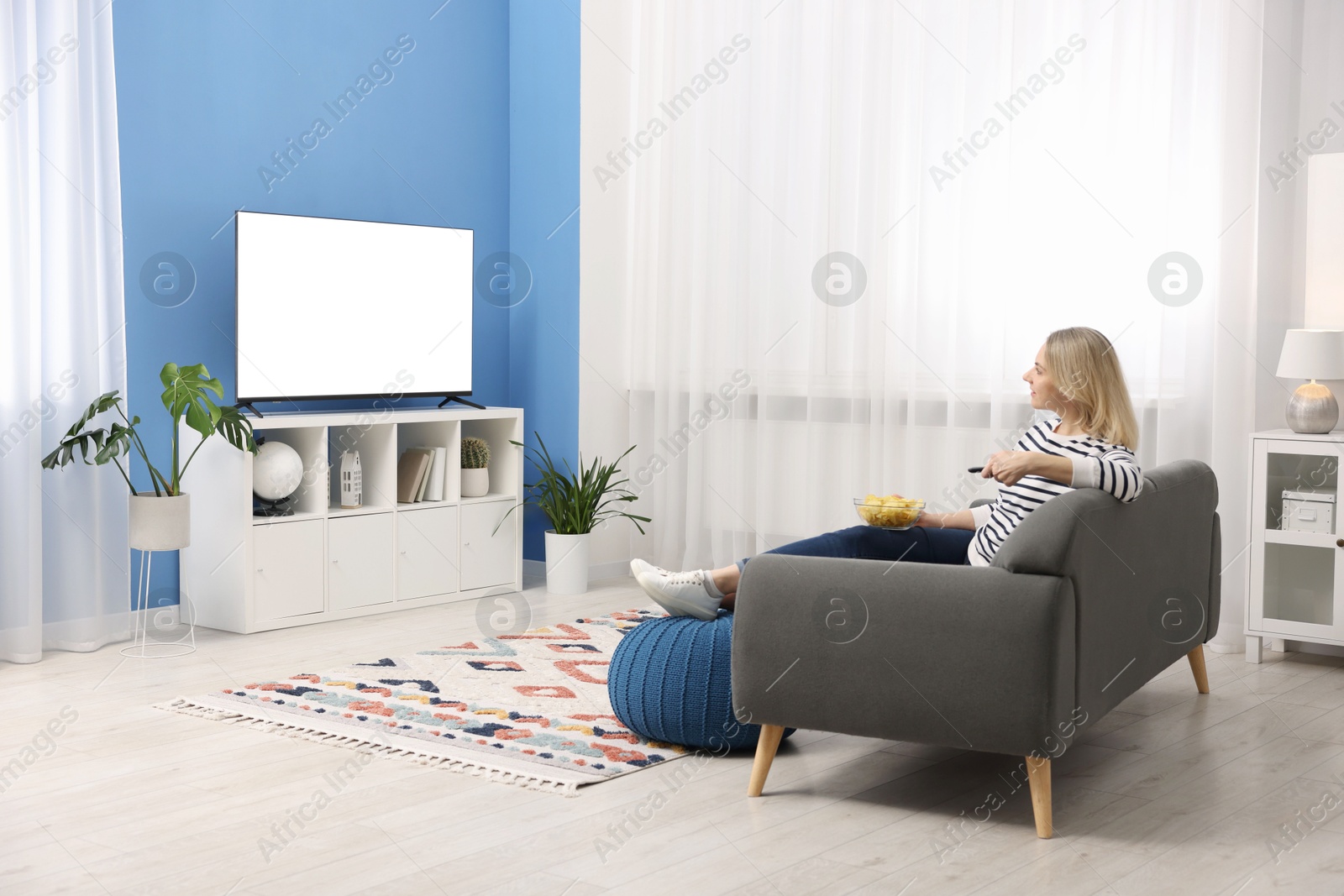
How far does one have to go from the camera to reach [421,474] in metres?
5.18

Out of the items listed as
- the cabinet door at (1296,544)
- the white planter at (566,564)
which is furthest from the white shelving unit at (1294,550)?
the white planter at (566,564)

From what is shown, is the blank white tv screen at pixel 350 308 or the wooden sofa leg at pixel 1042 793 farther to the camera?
the blank white tv screen at pixel 350 308

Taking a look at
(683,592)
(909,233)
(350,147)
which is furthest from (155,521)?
(909,233)

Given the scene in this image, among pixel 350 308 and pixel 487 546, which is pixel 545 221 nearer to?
pixel 350 308

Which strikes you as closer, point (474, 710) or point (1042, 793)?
point (1042, 793)

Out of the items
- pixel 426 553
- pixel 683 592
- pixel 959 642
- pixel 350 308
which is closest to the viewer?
pixel 959 642

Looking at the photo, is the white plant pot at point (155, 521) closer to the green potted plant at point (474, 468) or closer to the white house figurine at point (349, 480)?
the white house figurine at point (349, 480)

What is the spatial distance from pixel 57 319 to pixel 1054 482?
3.21 m

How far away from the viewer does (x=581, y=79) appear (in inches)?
228

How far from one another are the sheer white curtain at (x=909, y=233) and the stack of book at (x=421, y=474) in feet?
3.41

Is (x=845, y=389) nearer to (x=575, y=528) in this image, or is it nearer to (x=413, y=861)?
(x=575, y=528)

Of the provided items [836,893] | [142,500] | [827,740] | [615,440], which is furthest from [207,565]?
[836,893]

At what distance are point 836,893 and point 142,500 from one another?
286cm

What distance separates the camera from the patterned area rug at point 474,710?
10.2ft
